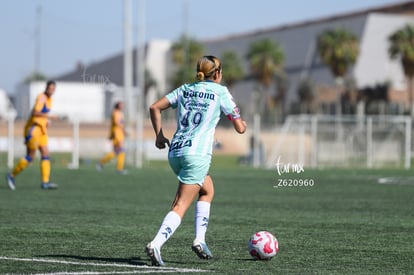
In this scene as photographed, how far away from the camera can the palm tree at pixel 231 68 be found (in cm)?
A: 10362

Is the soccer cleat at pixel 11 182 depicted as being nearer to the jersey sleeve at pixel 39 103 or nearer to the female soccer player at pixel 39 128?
the female soccer player at pixel 39 128

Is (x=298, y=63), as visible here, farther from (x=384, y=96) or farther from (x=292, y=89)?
(x=384, y=96)

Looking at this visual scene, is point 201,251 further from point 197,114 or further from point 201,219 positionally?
point 197,114

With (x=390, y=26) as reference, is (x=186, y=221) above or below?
below

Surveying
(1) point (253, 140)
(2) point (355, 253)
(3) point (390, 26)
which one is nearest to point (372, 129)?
(1) point (253, 140)

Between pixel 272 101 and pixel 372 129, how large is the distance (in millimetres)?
66417

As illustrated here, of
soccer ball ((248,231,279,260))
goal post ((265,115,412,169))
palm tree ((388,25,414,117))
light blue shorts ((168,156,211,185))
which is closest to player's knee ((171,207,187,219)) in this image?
light blue shorts ((168,156,211,185))

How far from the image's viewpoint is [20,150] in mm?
48594

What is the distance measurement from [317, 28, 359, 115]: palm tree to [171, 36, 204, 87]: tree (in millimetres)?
15092

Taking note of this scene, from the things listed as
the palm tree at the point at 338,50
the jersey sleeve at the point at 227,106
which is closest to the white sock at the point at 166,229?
the jersey sleeve at the point at 227,106

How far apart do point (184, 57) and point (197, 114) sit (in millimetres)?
99597

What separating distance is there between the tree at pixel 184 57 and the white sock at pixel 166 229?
84.2 m

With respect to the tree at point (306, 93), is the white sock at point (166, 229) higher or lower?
lower

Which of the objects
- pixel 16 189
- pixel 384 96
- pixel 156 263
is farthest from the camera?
pixel 384 96
